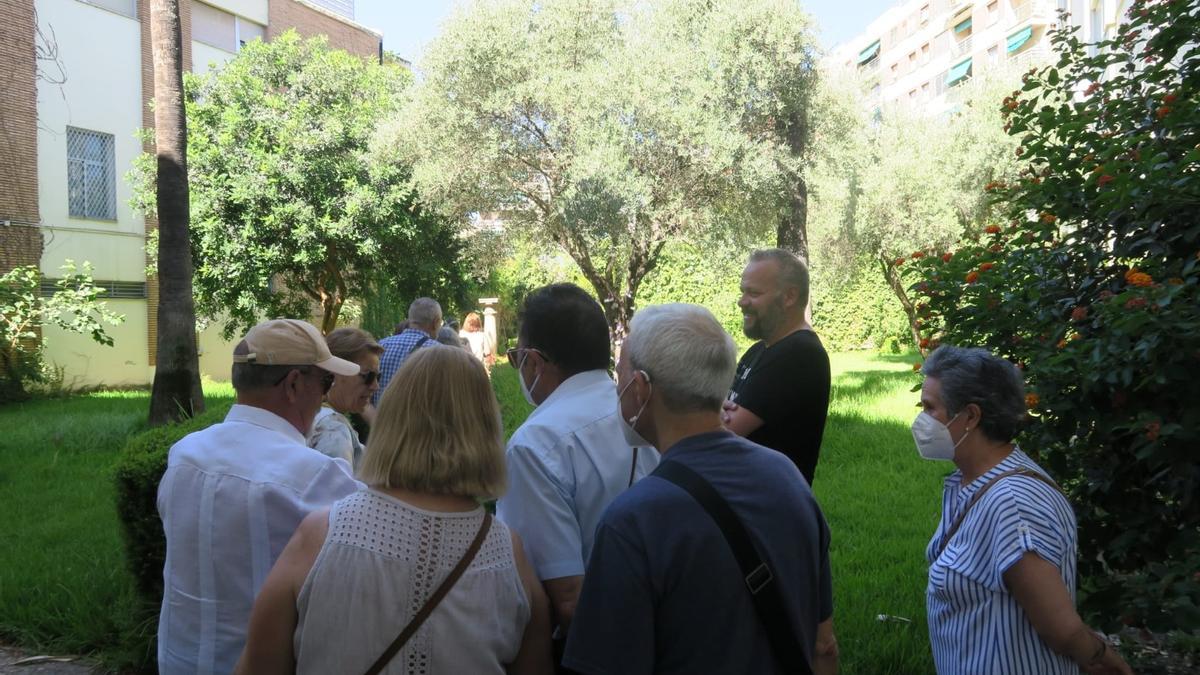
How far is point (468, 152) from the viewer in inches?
821

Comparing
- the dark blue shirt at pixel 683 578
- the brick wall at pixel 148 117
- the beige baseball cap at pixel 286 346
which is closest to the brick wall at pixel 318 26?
the brick wall at pixel 148 117

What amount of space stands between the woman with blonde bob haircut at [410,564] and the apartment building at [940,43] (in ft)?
106

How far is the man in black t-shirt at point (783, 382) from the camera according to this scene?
3826mm

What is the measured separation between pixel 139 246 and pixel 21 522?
1806 centimetres

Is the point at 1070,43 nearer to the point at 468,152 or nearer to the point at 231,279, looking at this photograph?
the point at 468,152

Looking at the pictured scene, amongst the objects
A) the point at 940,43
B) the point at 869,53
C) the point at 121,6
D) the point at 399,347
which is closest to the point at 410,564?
the point at 399,347

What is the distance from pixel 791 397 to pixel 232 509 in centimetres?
218

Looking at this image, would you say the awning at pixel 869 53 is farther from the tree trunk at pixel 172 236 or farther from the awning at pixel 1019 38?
the tree trunk at pixel 172 236

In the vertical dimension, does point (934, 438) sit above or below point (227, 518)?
above

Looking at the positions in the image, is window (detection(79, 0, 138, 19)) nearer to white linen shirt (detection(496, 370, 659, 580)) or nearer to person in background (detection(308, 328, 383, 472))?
person in background (detection(308, 328, 383, 472))

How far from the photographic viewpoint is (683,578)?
192cm

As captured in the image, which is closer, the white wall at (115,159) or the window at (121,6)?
the white wall at (115,159)

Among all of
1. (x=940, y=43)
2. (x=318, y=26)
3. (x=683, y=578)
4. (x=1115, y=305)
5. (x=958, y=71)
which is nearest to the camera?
(x=683, y=578)

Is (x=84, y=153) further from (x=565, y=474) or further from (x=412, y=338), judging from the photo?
(x=565, y=474)
